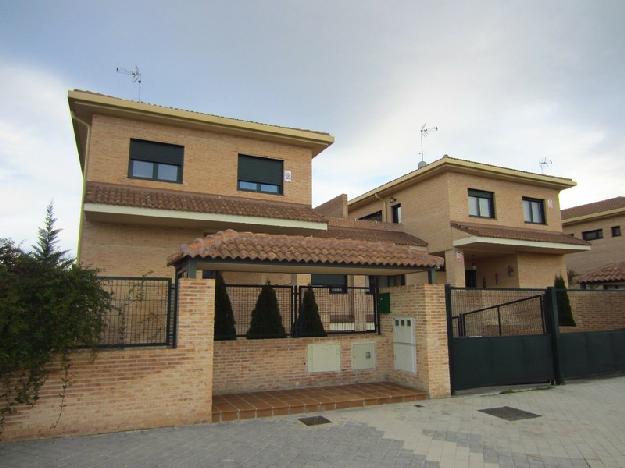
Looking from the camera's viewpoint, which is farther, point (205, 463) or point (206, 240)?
point (206, 240)

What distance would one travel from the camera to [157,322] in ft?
24.6

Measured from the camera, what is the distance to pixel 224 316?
30.5ft

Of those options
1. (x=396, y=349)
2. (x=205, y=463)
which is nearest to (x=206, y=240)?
(x=205, y=463)

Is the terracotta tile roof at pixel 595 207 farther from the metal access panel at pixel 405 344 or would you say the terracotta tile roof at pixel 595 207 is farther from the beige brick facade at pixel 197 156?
the metal access panel at pixel 405 344

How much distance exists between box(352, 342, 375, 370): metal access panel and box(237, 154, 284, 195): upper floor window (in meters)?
6.69

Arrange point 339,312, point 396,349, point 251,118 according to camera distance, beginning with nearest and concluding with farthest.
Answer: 1. point 396,349
2. point 339,312
3. point 251,118

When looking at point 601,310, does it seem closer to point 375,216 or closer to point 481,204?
point 481,204

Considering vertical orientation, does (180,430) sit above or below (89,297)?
below

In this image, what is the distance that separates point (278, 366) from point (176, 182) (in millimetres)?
7004

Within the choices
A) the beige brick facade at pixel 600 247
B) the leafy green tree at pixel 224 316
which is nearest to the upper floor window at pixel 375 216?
the beige brick facade at pixel 600 247

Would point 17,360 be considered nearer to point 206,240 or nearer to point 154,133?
point 206,240

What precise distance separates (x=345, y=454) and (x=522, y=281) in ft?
51.6

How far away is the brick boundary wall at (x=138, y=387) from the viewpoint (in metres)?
5.96

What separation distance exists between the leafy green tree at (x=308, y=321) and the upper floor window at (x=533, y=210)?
13840 millimetres
